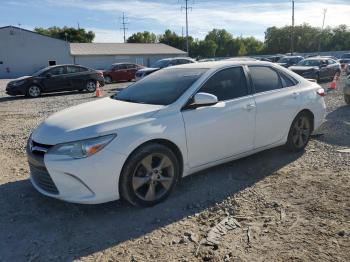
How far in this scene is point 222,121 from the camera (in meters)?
4.66

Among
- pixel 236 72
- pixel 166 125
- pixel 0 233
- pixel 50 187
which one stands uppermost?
pixel 236 72

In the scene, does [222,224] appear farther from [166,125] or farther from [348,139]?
[348,139]


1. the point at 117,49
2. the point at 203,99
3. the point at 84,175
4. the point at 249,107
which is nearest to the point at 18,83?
the point at 249,107

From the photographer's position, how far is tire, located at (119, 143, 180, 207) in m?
3.95

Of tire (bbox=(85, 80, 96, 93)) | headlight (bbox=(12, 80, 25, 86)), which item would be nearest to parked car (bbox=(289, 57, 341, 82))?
tire (bbox=(85, 80, 96, 93))

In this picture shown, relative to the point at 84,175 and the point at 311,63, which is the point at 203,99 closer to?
the point at 84,175

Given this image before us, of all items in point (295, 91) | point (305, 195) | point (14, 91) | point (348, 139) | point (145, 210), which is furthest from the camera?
point (14, 91)


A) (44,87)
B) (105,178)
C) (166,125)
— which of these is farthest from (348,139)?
(44,87)

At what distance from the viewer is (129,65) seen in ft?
91.4

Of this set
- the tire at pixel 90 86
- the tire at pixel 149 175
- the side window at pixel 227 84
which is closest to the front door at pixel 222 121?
the side window at pixel 227 84

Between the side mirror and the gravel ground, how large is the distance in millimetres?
Result: 1111

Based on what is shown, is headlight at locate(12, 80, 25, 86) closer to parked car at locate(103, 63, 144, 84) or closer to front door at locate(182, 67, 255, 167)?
parked car at locate(103, 63, 144, 84)

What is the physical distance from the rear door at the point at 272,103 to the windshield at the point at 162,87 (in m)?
0.94

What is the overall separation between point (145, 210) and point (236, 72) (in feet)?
7.60
